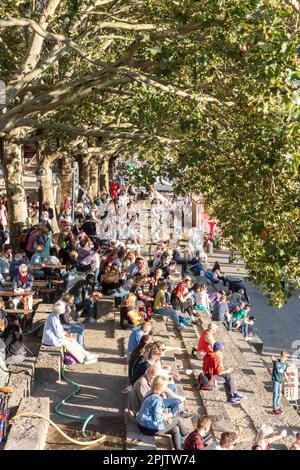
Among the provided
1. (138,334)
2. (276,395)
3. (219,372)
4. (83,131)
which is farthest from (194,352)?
(83,131)

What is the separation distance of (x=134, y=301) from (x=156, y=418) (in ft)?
19.7

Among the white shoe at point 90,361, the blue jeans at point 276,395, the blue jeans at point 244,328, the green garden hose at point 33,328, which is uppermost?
the green garden hose at point 33,328

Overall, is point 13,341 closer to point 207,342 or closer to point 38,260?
point 207,342

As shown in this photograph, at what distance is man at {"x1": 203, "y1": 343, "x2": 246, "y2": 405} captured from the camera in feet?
47.1

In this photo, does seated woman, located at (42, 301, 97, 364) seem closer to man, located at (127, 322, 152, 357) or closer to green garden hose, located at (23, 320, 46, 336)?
man, located at (127, 322, 152, 357)

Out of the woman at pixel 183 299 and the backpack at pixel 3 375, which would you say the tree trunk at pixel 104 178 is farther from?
the backpack at pixel 3 375

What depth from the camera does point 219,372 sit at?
14.4m

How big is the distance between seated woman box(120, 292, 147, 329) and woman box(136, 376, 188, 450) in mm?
5707

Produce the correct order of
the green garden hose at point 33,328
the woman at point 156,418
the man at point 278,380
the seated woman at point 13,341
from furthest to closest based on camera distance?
the green garden hose at point 33,328
the man at point 278,380
the seated woman at point 13,341
the woman at point 156,418

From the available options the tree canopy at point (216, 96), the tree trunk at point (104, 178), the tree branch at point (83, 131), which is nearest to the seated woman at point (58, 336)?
the tree canopy at point (216, 96)

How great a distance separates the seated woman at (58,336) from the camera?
14.0 meters

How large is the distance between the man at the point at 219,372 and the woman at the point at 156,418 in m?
3.20

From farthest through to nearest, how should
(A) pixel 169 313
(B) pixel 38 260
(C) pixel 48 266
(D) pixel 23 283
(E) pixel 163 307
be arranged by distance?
(B) pixel 38 260 < (E) pixel 163 307 < (A) pixel 169 313 < (C) pixel 48 266 < (D) pixel 23 283
